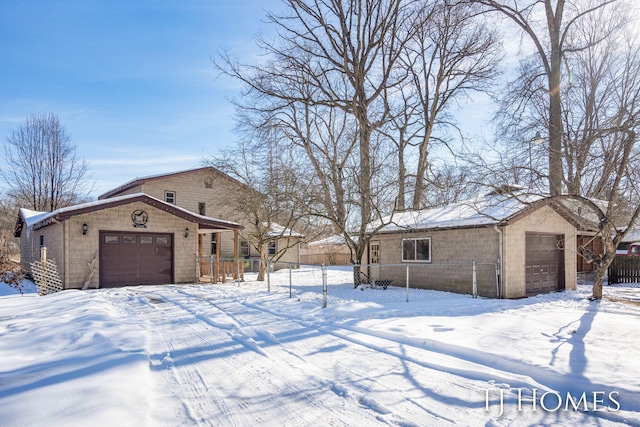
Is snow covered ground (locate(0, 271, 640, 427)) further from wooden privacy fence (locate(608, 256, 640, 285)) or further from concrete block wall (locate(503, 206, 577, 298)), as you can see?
wooden privacy fence (locate(608, 256, 640, 285))

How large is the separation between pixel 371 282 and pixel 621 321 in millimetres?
8693

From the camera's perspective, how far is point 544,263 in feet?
47.1

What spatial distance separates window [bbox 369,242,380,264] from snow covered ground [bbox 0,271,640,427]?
8549mm

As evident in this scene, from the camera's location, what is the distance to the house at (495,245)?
504 inches

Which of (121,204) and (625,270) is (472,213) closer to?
(625,270)

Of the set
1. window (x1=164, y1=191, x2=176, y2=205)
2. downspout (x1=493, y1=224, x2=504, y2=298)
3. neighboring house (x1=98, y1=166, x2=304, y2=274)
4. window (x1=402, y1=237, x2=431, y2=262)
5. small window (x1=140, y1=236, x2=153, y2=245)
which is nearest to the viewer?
downspout (x1=493, y1=224, x2=504, y2=298)

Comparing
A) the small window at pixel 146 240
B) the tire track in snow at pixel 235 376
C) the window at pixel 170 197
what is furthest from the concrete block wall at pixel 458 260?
the window at pixel 170 197

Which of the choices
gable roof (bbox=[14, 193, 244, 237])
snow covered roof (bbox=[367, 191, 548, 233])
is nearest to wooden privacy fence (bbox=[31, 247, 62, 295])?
gable roof (bbox=[14, 193, 244, 237])

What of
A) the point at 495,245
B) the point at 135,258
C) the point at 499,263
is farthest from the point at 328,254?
the point at 499,263

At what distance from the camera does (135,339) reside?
655 cm

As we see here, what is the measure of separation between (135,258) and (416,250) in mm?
11575

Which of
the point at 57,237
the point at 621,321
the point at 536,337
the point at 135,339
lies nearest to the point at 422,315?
the point at 536,337

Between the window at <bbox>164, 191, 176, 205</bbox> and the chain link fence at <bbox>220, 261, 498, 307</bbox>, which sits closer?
the chain link fence at <bbox>220, 261, 498, 307</bbox>

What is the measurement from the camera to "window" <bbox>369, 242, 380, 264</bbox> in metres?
18.0
